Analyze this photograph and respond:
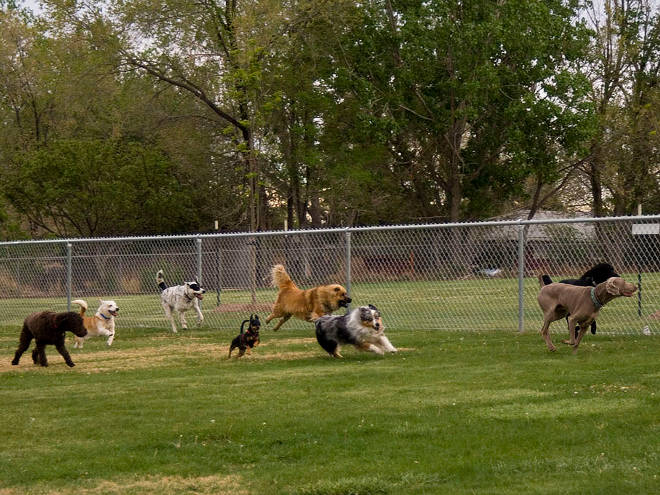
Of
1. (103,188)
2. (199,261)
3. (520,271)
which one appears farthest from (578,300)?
(103,188)

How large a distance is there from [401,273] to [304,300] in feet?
6.19

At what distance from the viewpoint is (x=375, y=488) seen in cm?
680

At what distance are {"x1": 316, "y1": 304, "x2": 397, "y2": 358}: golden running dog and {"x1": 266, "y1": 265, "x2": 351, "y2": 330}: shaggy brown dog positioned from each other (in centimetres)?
253

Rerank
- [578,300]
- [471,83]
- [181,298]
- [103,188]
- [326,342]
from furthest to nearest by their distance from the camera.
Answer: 1. [103,188]
2. [471,83]
3. [181,298]
4. [326,342]
5. [578,300]

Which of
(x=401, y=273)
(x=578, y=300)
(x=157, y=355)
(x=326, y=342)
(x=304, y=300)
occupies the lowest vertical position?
(x=157, y=355)

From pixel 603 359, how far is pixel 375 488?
21.5ft

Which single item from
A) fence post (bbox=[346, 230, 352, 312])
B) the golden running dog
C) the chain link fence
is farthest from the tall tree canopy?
the golden running dog

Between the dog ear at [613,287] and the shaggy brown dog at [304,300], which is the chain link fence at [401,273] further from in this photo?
the dog ear at [613,287]

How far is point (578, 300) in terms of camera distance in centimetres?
1293

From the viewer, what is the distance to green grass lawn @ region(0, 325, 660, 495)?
23.3ft

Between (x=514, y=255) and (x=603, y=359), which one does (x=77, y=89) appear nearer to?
(x=514, y=255)

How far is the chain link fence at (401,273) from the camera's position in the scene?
54.7ft

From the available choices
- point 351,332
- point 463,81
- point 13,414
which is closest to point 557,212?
point 463,81

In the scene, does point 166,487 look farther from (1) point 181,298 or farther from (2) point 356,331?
(1) point 181,298
